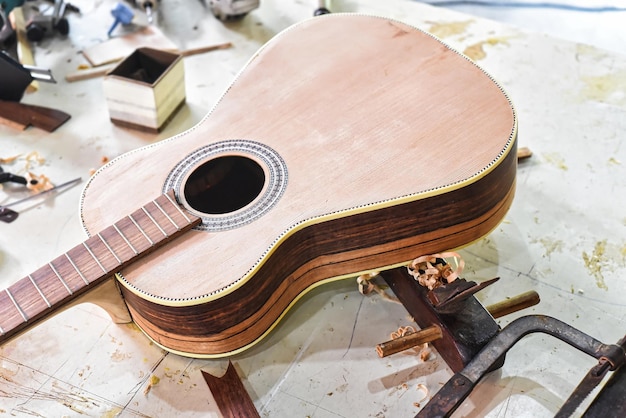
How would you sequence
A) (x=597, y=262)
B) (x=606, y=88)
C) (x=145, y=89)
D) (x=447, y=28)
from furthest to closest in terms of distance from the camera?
(x=447, y=28) < (x=606, y=88) < (x=145, y=89) < (x=597, y=262)

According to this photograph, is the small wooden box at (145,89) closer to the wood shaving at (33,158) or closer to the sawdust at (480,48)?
the wood shaving at (33,158)

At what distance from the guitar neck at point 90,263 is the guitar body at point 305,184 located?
34 mm

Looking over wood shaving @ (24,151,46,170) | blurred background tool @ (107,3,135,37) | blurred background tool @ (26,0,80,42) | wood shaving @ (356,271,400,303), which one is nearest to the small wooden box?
wood shaving @ (24,151,46,170)

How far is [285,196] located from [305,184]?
0.20ft

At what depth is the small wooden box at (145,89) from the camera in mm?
2109

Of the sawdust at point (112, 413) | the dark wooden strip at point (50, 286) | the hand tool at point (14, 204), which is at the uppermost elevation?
the dark wooden strip at point (50, 286)

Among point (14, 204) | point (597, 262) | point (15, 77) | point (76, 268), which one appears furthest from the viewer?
point (15, 77)

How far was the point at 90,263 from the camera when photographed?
1.44 m

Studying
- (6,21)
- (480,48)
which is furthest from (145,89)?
(480,48)

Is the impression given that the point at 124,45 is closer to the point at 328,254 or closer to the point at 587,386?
the point at 328,254

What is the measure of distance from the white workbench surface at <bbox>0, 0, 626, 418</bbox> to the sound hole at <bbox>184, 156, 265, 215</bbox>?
34 cm

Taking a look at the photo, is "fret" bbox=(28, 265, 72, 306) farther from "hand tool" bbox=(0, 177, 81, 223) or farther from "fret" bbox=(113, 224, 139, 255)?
"hand tool" bbox=(0, 177, 81, 223)

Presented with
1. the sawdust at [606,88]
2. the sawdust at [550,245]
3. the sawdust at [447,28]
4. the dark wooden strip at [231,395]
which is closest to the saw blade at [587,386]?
the sawdust at [550,245]

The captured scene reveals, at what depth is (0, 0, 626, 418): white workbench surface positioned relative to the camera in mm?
1556
